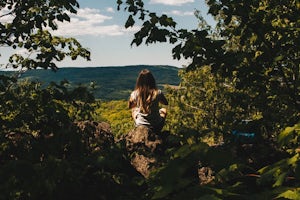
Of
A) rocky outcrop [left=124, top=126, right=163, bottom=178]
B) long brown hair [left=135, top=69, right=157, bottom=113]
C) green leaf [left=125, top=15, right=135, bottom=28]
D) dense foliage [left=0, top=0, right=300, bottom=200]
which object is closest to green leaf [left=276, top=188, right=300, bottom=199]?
dense foliage [left=0, top=0, right=300, bottom=200]

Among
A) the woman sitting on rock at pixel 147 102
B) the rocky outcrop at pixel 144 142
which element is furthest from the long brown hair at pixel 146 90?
the rocky outcrop at pixel 144 142

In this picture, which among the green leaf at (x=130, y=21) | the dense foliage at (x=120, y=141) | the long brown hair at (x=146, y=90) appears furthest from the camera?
the long brown hair at (x=146, y=90)

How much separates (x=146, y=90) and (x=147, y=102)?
29cm

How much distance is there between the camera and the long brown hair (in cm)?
836

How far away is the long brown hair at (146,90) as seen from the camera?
8359mm

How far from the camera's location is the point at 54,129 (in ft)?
14.3

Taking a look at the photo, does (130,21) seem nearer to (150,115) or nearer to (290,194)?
(290,194)

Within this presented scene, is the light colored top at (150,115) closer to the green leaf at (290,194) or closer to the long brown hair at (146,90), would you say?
the long brown hair at (146,90)

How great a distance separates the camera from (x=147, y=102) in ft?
27.9

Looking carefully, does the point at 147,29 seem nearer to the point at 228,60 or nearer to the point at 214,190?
the point at 228,60

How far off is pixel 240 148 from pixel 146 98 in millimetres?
3906

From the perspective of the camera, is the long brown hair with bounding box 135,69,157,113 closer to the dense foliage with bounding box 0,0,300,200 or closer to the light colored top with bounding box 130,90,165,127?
the light colored top with bounding box 130,90,165,127

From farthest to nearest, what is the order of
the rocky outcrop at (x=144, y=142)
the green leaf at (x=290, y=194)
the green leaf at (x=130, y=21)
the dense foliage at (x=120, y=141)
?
the rocky outcrop at (x=144, y=142) < the green leaf at (x=130, y=21) < the dense foliage at (x=120, y=141) < the green leaf at (x=290, y=194)

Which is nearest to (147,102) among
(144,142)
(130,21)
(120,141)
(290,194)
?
(144,142)
